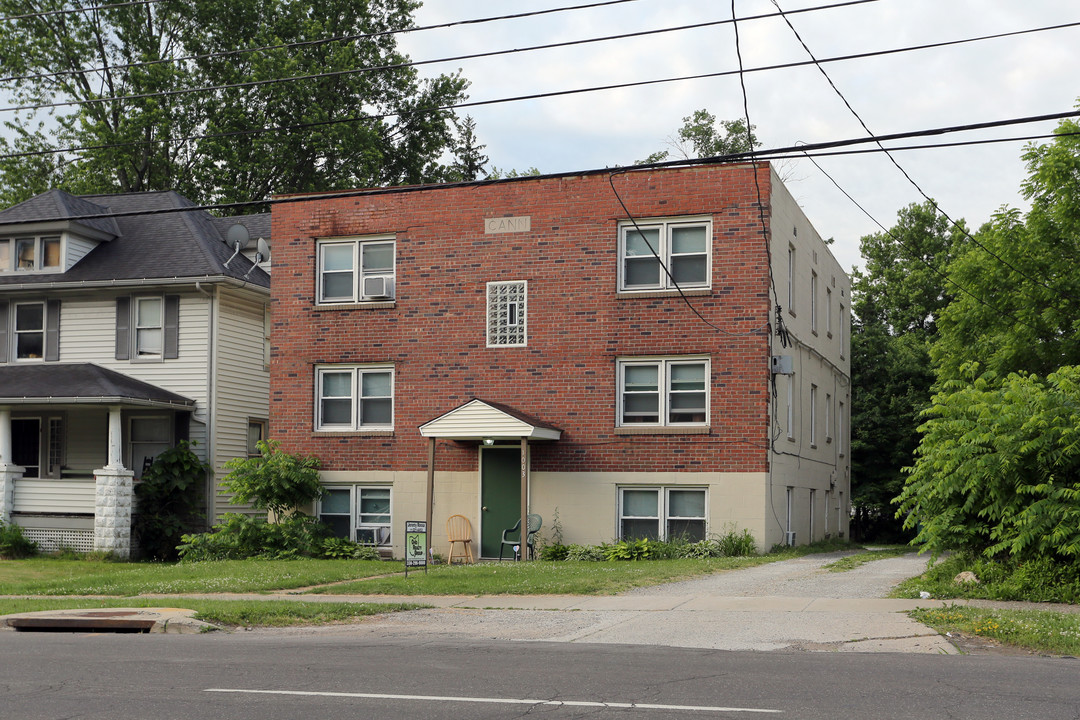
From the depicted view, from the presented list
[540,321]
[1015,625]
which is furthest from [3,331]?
[1015,625]

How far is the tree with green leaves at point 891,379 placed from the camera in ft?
128

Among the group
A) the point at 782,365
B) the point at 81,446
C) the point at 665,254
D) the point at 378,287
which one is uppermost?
the point at 665,254

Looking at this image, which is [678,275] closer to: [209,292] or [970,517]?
[970,517]

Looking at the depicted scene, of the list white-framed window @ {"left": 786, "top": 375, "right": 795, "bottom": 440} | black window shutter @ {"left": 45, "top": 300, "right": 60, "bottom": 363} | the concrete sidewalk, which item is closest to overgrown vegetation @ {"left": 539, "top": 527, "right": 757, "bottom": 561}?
white-framed window @ {"left": 786, "top": 375, "right": 795, "bottom": 440}

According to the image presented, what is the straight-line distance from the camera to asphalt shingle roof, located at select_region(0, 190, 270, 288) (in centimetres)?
2967

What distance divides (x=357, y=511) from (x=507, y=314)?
550 cm

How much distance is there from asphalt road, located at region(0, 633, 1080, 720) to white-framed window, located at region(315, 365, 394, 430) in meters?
14.5

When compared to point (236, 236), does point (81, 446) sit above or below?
below

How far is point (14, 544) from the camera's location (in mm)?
26844

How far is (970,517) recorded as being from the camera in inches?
605

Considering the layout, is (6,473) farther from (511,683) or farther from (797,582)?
(511,683)

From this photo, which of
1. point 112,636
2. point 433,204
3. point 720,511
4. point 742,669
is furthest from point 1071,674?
point 433,204

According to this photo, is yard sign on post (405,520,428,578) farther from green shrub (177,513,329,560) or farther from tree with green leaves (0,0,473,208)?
tree with green leaves (0,0,473,208)

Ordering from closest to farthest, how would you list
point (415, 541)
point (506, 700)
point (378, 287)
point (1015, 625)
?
1. point (506, 700)
2. point (1015, 625)
3. point (415, 541)
4. point (378, 287)
